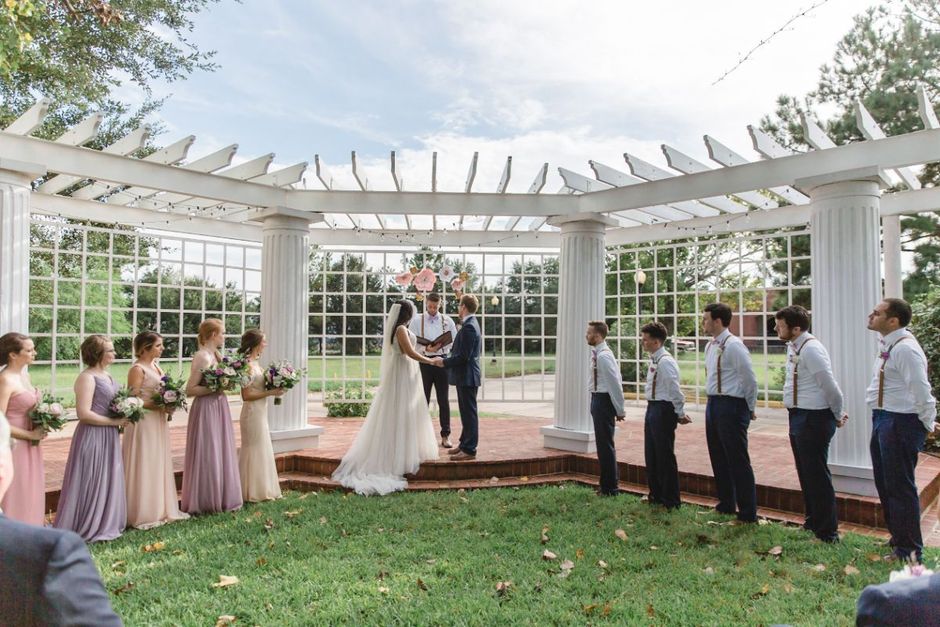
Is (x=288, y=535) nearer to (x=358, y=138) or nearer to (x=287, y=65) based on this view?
(x=287, y=65)

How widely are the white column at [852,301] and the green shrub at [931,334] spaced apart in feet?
11.8

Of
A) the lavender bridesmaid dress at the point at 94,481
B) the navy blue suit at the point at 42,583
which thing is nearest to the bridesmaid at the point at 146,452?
the lavender bridesmaid dress at the point at 94,481

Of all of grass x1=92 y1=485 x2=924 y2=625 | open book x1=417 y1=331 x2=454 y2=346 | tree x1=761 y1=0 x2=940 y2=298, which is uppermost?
tree x1=761 y1=0 x2=940 y2=298

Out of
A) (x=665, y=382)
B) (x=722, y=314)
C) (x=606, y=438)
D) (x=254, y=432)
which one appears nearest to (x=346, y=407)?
(x=254, y=432)

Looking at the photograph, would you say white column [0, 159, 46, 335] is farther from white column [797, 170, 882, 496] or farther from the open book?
white column [797, 170, 882, 496]

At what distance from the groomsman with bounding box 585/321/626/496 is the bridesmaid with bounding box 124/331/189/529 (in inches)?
153

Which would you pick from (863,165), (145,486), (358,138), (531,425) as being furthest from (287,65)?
(863,165)

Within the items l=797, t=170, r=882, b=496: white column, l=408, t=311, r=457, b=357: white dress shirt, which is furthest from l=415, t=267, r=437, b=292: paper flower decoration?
l=797, t=170, r=882, b=496: white column

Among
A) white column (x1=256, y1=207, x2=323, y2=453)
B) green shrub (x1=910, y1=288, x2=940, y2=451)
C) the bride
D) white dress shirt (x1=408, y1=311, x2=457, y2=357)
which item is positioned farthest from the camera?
green shrub (x1=910, y1=288, x2=940, y2=451)

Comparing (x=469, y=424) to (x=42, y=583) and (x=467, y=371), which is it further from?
(x=42, y=583)

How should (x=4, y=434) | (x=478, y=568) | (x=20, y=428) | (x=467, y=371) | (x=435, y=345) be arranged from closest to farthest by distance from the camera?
(x=4, y=434), (x=478, y=568), (x=20, y=428), (x=467, y=371), (x=435, y=345)

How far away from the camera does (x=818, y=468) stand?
461 cm

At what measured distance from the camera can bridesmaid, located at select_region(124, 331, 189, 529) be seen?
16.5 ft

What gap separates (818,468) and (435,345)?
4.27 metres
